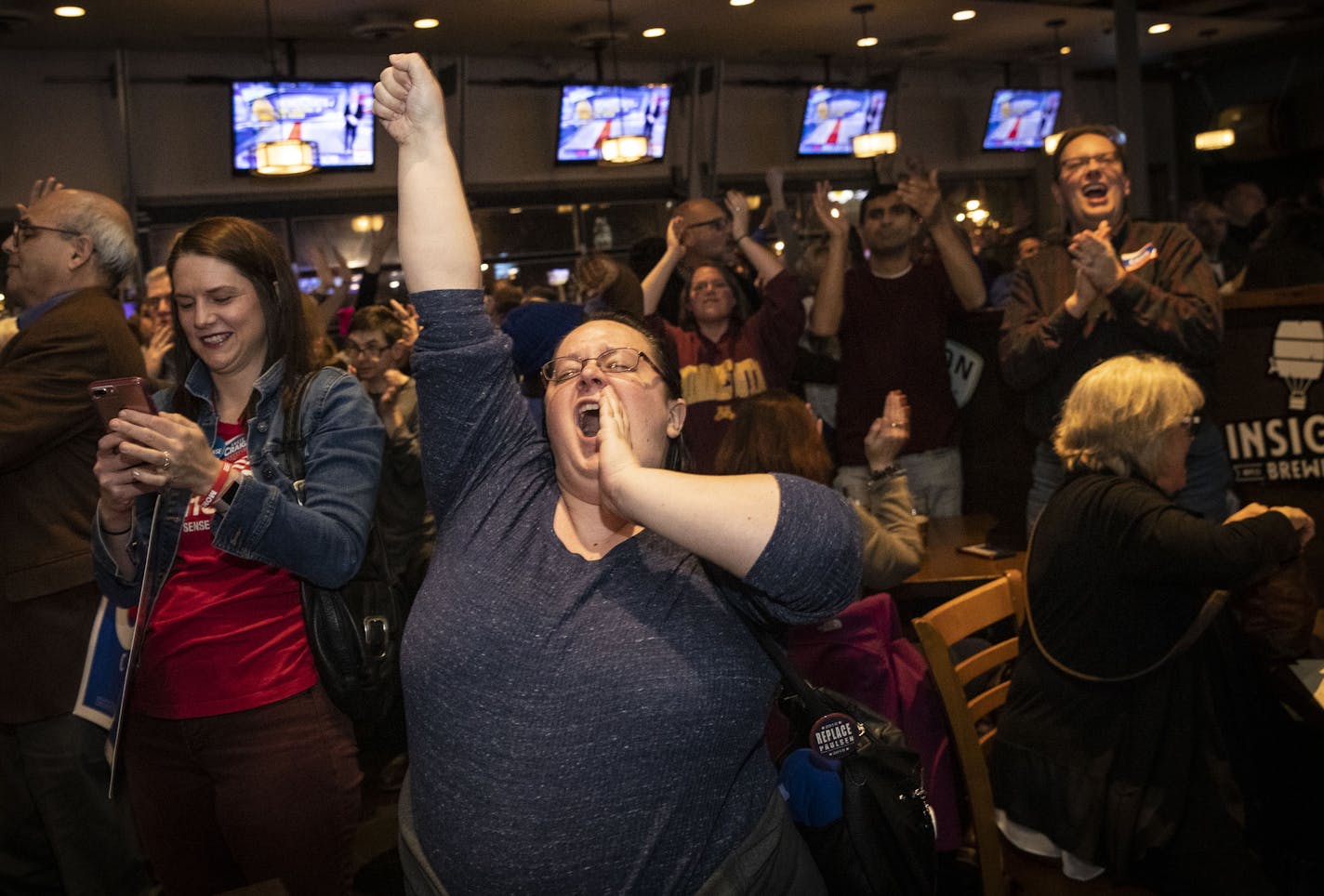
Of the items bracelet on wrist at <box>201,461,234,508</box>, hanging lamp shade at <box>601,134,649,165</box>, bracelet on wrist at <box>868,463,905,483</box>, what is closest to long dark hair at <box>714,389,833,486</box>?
bracelet on wrist at <box>868,463,905,483</box>

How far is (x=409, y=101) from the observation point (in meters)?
1.58

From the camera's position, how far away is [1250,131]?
40.8 feet

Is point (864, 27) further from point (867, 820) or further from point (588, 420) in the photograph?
point (867, 820)

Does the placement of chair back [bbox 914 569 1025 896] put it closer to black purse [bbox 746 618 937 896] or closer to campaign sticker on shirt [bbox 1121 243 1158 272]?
black purse [bbox 746 618 937 896]

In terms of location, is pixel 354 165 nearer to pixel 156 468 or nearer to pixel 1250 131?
pixel 156 468

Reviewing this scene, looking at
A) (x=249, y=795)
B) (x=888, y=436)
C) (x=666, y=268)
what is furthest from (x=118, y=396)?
(x=666, y=268)

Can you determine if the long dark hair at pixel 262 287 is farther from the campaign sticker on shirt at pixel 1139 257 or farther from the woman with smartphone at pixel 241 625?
the campaign sticker on shirt at pixel 1139 257

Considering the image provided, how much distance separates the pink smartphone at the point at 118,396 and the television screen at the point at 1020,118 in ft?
38.9

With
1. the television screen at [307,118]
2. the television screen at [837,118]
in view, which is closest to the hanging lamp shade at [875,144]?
the television screen at [837,118]

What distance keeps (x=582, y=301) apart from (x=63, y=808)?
A: 2336mm

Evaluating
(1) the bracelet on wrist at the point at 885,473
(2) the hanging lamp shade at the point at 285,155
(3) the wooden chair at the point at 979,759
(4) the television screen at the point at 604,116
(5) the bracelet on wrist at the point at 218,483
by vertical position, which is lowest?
(3) the wooden chair at the point at 979,759

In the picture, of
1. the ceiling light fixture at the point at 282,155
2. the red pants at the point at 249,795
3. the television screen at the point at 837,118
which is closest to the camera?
the red pants at the point at 249,795

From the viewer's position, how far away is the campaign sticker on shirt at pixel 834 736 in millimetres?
1536

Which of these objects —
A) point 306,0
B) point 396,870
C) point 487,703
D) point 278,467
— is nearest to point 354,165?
point 306,0
